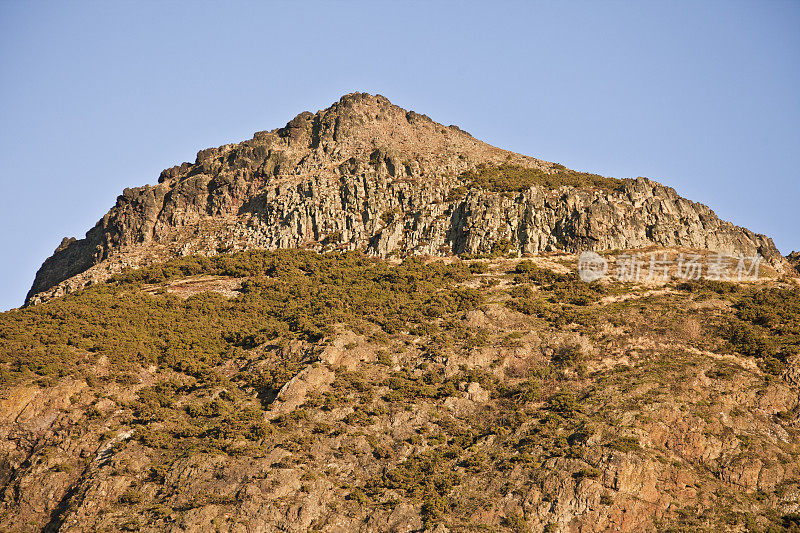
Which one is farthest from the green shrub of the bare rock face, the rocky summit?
the bare rock face

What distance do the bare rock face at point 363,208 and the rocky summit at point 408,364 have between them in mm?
395

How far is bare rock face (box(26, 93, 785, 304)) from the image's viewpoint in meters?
85.5

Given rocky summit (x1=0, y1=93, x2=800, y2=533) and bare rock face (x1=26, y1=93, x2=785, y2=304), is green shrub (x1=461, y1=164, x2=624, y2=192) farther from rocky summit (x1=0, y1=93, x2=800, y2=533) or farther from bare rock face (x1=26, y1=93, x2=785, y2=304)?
bare rock face (x1=26, y1=93, x2=785, y2=304)

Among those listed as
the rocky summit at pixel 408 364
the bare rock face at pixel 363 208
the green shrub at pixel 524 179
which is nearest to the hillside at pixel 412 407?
the rocky summit at pixel 408 364

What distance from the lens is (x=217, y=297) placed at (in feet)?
258

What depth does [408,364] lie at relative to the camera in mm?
63031

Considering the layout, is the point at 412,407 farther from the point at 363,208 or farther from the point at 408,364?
the point at 363,208

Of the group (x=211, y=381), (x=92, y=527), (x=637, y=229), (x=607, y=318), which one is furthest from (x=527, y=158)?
(x=92, y=527)

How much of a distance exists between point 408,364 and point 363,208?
3417 cm

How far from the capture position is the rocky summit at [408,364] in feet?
159

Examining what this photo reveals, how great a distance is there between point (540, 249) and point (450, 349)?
25.4 m

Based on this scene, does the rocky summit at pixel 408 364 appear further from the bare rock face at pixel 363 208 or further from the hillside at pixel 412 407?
the bare rock face at pixel 363 208

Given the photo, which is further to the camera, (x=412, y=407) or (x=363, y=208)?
(x=363, y=208)

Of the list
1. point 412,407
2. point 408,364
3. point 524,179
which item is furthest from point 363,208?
point 412,407
